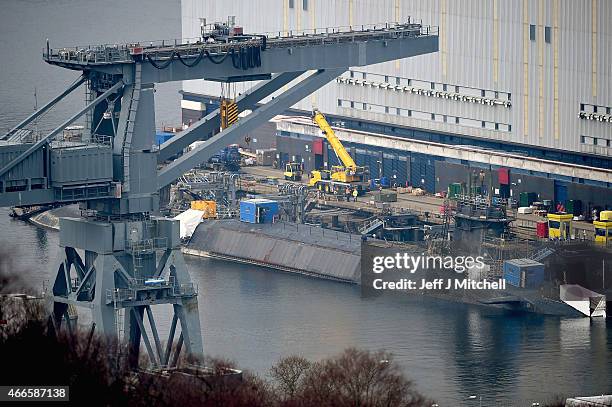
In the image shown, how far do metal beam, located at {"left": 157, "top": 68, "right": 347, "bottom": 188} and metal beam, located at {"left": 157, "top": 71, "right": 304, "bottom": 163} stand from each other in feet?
2.27

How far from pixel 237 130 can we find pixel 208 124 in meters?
1.35

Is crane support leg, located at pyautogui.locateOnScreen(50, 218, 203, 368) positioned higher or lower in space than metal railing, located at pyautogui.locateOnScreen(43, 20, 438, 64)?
lower

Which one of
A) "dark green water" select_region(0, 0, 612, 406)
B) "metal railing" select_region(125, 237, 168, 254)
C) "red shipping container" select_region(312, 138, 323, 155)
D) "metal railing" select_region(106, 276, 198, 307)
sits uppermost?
"red shipping container" select_region(312, 138, 323, 155)

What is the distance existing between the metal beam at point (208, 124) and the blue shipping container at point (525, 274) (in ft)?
73.6

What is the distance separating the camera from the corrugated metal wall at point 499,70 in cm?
11144

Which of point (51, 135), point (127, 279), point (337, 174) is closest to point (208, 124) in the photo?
point (127, 279)

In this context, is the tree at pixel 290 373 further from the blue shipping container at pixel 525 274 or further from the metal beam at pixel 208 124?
the blue shipping container at pixel 525 274

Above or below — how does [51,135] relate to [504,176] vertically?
Result: above

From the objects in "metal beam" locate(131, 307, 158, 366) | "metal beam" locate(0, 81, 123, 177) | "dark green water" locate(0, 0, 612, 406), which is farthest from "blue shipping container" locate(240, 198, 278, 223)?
"metal beam" locate(0, 81, 123, 177)

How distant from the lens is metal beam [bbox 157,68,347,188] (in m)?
78.1

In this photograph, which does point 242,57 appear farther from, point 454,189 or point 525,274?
point 454,189

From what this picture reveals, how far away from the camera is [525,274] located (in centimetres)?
10231

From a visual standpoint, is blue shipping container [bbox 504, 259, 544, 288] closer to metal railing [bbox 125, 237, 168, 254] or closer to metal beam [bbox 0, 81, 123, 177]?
metal railing [bbox 125, 237, 168, 254]

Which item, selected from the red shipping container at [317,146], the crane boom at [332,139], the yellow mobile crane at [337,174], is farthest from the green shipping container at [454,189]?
the red shipping container at [317,146]
